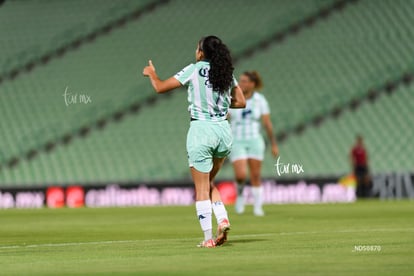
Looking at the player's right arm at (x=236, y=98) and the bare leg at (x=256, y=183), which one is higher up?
the player's right arm at (x=236, y=98)

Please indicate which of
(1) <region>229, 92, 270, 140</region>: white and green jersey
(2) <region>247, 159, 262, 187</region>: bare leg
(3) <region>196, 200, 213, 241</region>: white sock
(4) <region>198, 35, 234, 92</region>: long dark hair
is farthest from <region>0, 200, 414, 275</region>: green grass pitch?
(4) <region>198, 35, 234, 92</region>: long dark hair

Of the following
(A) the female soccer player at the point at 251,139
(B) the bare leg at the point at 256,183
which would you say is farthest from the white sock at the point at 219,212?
(A) the female soccer player at the point at 251,139

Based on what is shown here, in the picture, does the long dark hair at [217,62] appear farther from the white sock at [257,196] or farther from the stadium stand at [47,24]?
the stadium stand at [47,24]

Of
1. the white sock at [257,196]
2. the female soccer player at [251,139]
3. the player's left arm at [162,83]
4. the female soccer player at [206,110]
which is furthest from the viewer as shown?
the female soccer player at [251,139]

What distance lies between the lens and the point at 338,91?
86.2 ft

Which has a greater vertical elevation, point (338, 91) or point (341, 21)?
point (341, 21)

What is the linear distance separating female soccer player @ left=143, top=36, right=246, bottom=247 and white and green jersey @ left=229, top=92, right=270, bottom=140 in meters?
7.29

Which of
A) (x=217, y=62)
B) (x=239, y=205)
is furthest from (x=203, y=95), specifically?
(x=239, y=205)

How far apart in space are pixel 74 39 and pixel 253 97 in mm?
13583

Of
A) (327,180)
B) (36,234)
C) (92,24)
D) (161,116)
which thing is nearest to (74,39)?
(92,24)

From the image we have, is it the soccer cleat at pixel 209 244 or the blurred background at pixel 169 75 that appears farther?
the blurred background at pixel 169 75

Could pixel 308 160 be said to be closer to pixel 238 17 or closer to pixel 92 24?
pixel 238 17

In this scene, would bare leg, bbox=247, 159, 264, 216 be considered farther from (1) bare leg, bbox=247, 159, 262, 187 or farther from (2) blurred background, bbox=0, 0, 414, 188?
(2) blurred background, bbox=0, 0, 414, 188

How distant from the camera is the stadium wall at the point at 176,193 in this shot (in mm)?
23672
